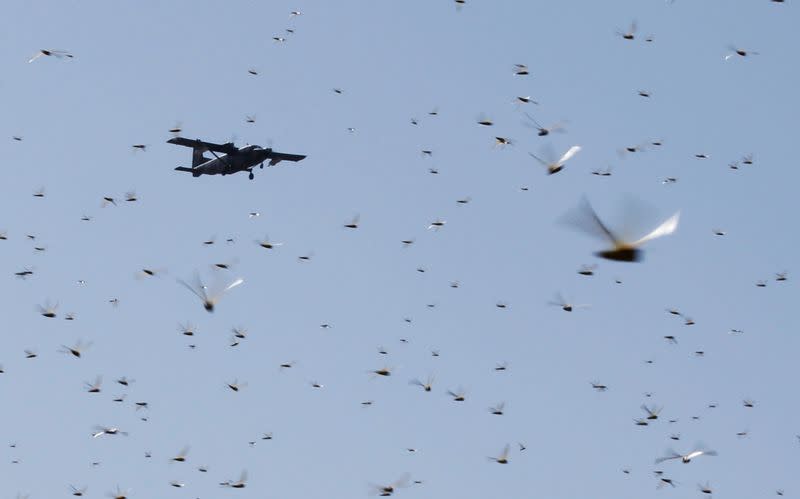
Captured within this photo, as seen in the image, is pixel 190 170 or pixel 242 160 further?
pixel 190 170

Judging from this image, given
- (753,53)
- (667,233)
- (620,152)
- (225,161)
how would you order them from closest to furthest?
(667,233) → (620,152) → (753,53) → (225,161)

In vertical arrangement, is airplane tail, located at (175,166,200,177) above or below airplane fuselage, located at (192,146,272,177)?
below

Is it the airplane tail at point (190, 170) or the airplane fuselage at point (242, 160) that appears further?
the airplane tail at point (190, 170)

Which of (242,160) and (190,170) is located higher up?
(242,160)

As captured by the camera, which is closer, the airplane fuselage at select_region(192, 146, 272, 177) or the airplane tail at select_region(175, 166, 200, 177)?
the airplane fuselage at select_region(192, 146, 272, 177)

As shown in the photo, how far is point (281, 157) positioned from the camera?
A: 104m

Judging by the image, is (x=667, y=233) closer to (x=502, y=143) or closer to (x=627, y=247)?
(x=627, y=247)

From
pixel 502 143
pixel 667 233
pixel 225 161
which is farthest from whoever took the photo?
pixel 225 161

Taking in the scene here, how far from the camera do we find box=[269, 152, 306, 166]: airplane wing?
98206 mm

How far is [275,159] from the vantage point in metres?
99.8

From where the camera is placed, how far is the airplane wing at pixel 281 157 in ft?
322

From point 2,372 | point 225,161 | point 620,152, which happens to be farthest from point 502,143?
point 225,161

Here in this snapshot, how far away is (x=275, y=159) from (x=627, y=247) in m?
88.0

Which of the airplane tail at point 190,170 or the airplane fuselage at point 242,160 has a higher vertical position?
the airplane fuselage at point 242,160
